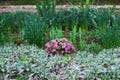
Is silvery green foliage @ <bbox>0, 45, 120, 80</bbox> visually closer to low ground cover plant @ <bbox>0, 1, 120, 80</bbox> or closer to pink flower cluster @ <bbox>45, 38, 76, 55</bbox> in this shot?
low ground cover plant @ <bbox>0, 1, 120, 80</bbox>

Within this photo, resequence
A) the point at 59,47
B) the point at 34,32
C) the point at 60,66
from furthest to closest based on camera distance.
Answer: the point at 34,32, the point at 59,47, the point at 60,66

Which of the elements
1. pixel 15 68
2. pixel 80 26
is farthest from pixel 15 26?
pixel 15 68

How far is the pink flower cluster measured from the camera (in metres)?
5.14

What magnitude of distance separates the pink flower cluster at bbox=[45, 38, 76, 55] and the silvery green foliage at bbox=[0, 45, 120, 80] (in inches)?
13.8

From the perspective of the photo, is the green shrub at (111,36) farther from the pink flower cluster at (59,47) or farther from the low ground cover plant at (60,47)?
the pink flower cluster at (59,47)

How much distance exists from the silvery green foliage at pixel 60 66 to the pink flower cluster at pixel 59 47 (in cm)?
35

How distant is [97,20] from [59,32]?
1.04m

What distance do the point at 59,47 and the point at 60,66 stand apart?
2.60ft

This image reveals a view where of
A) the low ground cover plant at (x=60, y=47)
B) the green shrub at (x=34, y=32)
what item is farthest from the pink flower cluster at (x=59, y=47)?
the green shrub at (x=34, y=32)

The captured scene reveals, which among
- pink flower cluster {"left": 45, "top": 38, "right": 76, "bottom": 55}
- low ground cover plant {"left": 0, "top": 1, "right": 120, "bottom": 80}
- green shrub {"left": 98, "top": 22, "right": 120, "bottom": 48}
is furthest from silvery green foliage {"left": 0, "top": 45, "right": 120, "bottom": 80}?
green shrub {"left": 98, "top": 22, "right": 120, "bottom": 48}

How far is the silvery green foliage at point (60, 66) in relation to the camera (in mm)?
4090

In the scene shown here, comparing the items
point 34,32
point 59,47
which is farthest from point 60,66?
point 34,32

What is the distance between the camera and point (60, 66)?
14.4 ft

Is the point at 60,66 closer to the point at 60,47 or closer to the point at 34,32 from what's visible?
the point at 60,47
